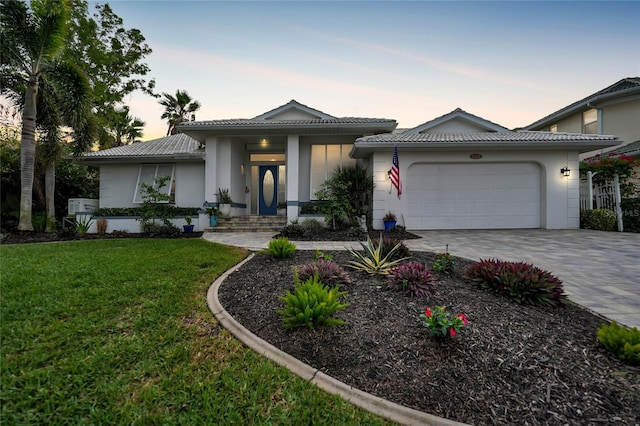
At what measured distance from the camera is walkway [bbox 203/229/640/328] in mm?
3176

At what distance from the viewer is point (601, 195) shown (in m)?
9.87

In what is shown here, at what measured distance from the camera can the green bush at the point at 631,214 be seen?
9.02 metres

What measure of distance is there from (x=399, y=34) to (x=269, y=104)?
25.6ft

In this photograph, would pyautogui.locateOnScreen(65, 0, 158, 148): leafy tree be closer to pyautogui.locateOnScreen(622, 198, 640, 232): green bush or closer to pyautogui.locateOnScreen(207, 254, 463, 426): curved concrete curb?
pyautogui.locateOnScreen(207, 254, 463, 426): curved concrete curb

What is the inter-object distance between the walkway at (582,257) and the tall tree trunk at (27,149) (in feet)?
26.3

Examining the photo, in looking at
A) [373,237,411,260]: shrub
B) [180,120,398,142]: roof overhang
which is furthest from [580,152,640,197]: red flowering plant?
[373,237,411,260]: shrub

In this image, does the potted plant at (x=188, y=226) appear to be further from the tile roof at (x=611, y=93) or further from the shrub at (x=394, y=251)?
the tile roof at (x=611, y=93)

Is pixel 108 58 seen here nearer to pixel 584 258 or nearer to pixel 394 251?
pixel 394 251

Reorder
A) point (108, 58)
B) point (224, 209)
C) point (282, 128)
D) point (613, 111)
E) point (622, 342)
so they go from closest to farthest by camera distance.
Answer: point (622, 342), point (282, 128), point (224, 209), point (613, 111), point (108, 58)

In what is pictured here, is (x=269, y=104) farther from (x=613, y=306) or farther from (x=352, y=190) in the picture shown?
(x=613, y=306)

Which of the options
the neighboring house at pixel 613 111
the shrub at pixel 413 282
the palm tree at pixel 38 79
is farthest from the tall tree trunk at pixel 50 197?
the neighboring house at pixel 613 111

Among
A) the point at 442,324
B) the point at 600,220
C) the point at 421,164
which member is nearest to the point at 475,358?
the point at 442,324

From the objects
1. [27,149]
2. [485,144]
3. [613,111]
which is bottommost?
[27,149]

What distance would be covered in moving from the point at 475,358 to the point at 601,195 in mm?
12560
